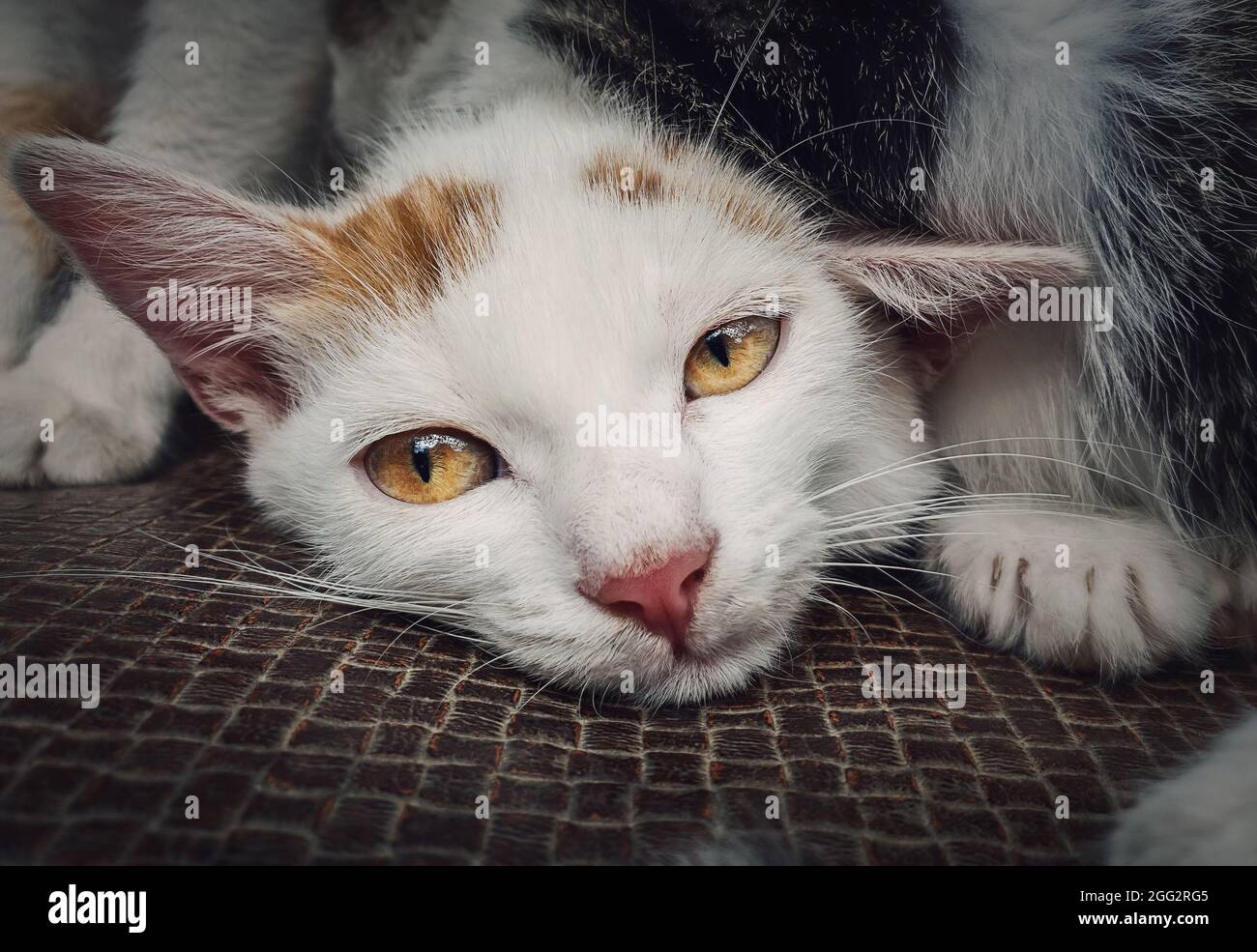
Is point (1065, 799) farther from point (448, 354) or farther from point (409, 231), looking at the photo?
point (409, 231)

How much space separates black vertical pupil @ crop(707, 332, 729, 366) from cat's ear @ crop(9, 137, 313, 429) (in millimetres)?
382

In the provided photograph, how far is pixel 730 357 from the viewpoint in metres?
0.76

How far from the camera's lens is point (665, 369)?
0.70 m

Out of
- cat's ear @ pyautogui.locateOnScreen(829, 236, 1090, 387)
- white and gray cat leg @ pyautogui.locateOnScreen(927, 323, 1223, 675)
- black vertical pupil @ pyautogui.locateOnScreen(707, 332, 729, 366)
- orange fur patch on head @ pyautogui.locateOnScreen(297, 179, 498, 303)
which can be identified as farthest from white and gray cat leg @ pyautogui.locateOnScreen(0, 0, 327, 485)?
white and gray cat leg @ pyautogui.locateOnScreen(927, 323, 1223, 675)

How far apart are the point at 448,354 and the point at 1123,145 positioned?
666 mm

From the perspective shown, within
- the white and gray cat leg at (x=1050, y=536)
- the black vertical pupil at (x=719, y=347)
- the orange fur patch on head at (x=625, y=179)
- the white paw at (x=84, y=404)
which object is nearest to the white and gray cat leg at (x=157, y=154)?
the white paw at (x=84, y=404)

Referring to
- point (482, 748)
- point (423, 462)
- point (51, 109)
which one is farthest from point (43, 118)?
point (482, 748)

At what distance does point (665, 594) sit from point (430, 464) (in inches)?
9.9

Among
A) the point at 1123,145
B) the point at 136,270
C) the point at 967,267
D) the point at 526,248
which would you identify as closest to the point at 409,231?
the point at 526,248

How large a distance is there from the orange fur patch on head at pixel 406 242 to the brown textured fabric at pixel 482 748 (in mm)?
297

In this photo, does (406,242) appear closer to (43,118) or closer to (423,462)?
(423,462)

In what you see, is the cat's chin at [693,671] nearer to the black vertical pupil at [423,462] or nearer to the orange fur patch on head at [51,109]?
the black vertical pupil at [423,462]
